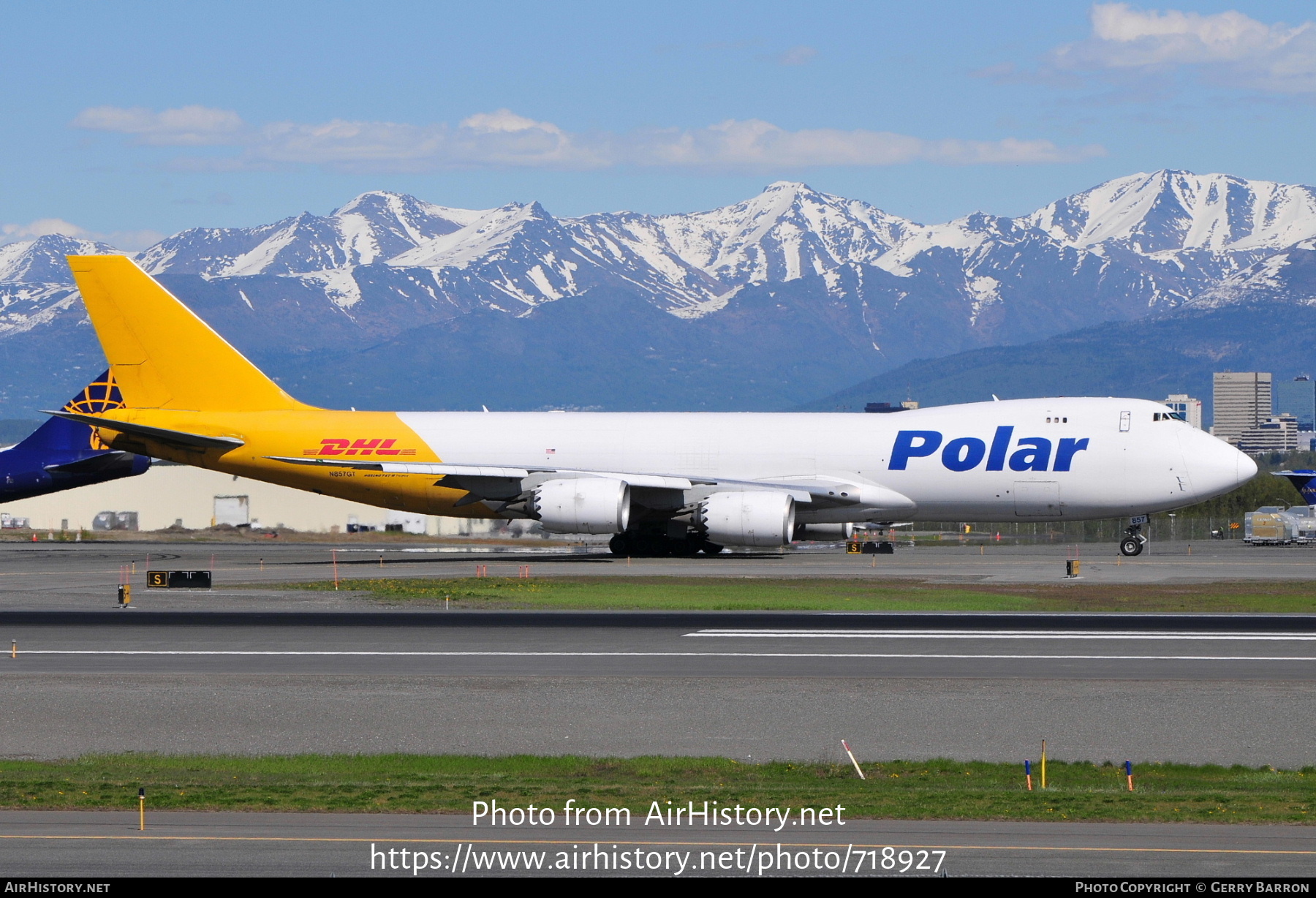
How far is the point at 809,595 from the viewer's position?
131 feet

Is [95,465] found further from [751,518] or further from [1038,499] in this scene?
[1038,499]

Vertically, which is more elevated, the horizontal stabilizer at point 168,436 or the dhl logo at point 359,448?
the horizontal stabilizer at point 168,436

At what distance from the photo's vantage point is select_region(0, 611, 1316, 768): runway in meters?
19.9

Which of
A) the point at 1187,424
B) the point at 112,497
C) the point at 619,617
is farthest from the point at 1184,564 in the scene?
the point at 112,497

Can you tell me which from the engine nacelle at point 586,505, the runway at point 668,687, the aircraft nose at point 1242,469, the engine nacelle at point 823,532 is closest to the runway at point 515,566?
the engine nacelle at point 823,532

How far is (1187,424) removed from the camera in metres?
52.8

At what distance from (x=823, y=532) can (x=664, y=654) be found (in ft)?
94.6

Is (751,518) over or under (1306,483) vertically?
under

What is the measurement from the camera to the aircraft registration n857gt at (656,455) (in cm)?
5203

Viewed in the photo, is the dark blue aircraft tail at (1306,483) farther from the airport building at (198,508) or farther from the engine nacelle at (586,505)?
the engine nacelle at (586,505)

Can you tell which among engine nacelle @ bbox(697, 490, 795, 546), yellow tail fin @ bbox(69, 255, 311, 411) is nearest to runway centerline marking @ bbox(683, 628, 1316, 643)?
engine nacelle @ bbox(697, 490, 795, 546)

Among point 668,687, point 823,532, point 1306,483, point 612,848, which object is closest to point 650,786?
point 612,848

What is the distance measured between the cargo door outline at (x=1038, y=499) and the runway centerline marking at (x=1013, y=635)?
69.4ft

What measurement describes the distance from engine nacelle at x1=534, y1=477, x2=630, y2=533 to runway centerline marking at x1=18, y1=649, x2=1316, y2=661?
77.5 ft
